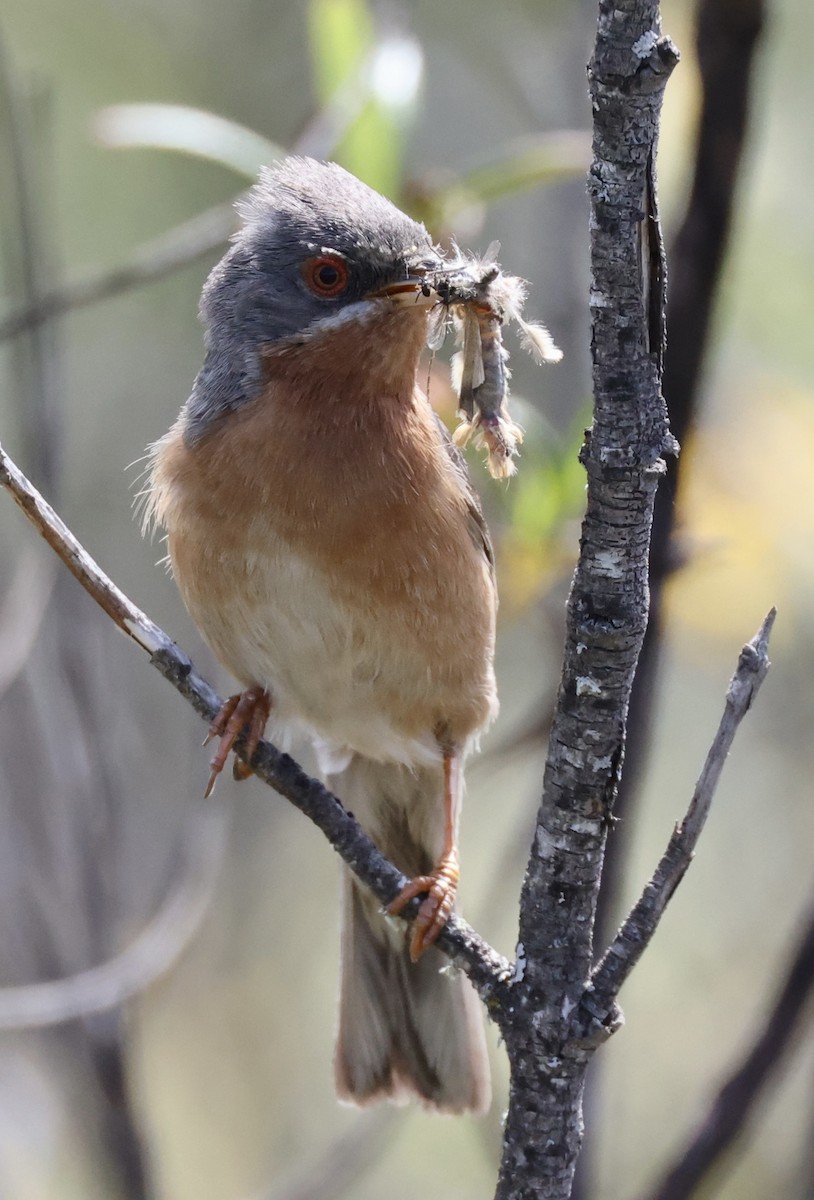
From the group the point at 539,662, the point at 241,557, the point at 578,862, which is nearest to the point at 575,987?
the point at 578,862

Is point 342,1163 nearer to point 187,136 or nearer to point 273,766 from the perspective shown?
point 273,766

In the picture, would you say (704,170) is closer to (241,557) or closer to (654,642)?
(654,642)

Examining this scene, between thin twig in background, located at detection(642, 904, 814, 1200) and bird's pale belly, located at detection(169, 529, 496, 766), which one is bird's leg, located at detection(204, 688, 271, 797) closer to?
bird's pale belly, located at detection(169, 529, 496, 766)

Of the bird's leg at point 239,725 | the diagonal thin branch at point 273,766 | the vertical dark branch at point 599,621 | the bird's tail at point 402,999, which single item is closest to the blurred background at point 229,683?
the bird's tail at point 402,999

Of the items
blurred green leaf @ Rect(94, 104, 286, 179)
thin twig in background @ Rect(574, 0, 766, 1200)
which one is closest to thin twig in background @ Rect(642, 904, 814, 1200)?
thin twig in background @ Rect(574, 0, 766, 1200)

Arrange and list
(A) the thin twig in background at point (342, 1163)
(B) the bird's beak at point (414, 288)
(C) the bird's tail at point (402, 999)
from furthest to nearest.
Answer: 1. (A) the thin twig in background at point (342, 1163)
2. (C) the bird's tail at point (402, 999)
3. (B) the bird's beak at point (414, 288)

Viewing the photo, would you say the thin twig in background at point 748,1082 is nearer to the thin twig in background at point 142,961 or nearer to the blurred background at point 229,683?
the blurred background at point 229,683
